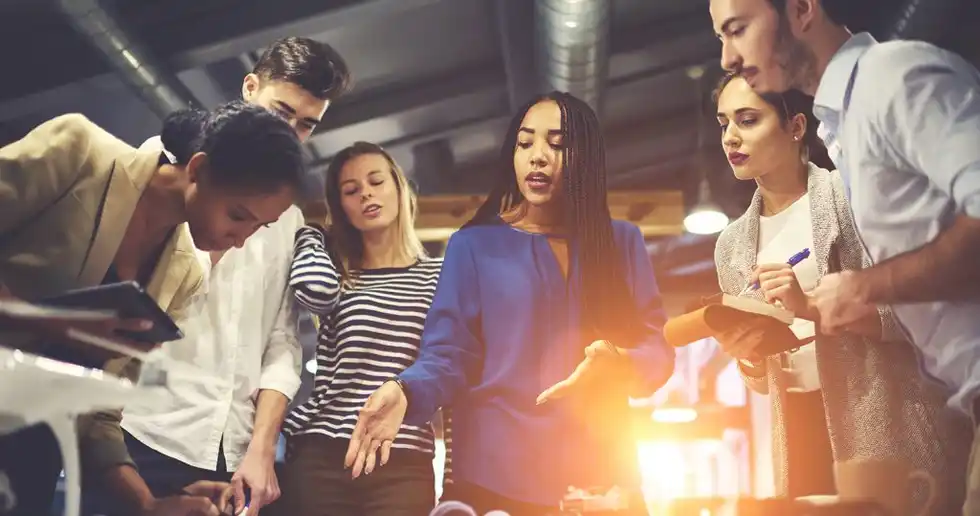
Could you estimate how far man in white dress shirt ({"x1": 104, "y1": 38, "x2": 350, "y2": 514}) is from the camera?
1.68 meters

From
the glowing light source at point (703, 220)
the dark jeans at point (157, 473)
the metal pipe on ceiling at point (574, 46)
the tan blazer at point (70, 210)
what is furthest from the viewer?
the glowing light source at point (703, 220)

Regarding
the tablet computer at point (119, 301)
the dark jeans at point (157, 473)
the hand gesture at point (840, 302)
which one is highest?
the hand gesture at point (840, 302)

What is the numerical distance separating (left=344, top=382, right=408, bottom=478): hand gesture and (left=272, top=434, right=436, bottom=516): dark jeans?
27 mm

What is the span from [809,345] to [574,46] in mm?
1147

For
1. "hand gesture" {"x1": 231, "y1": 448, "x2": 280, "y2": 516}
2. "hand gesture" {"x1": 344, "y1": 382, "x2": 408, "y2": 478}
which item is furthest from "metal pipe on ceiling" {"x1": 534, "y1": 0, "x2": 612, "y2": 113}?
"hand gesture" {"x1": 231, "y1": 448, "x2": 280, "y2": 516}

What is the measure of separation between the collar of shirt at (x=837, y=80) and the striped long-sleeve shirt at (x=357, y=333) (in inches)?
30.4

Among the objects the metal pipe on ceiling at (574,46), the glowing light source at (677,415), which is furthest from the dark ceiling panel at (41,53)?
the glowing light source at (677,415)

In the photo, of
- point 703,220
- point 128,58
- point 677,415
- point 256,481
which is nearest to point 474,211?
point 256,481

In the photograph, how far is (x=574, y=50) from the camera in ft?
8.14

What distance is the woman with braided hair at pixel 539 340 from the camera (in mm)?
1634

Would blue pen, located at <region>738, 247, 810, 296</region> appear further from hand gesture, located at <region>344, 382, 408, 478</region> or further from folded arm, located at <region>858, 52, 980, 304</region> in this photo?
hand gesture, located at <region>344, 382, 408, 478</region>

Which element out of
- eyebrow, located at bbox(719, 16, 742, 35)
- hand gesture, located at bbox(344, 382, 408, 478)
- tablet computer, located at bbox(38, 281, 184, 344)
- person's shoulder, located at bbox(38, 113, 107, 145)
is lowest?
hand gesture, located at bbox(344, 382, 408, 478)

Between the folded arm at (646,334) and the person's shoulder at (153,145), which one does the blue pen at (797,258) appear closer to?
the folded arm at (646,334)

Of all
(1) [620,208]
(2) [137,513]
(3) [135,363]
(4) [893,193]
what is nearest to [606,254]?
(1) [620,208]
